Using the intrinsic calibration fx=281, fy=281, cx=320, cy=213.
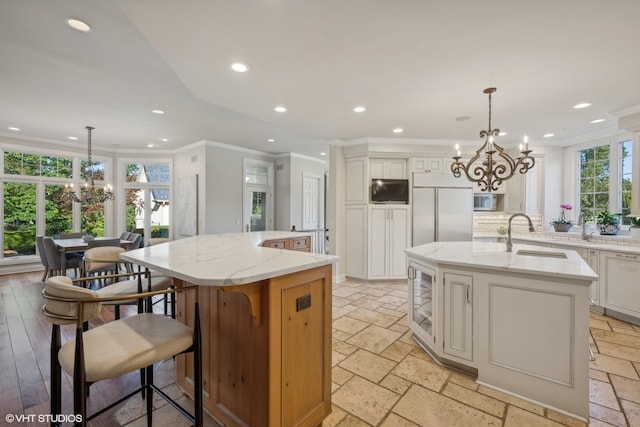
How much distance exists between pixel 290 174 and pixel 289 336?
5854 millimetres

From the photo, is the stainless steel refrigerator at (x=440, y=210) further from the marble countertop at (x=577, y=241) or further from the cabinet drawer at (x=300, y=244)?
the cabinet drawer at (x=300, y=244)

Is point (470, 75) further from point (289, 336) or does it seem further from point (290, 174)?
point (290, 174)

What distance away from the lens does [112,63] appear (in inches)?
109

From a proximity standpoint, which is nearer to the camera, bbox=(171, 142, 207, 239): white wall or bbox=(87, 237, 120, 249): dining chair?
bbox=(87, 237, 120, 249): dining chair

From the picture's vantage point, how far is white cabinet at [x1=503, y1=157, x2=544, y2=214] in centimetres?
509

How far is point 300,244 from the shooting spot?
4.38 meters

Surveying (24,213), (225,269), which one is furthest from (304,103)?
(24,213)

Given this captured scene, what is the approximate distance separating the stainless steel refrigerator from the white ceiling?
113 cm

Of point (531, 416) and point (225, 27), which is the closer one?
point (531, 416)

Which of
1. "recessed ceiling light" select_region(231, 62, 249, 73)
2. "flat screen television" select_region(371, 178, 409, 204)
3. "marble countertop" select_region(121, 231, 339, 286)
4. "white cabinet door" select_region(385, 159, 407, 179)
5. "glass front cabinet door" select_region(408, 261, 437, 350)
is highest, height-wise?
"recessed ceiling light" select_region(231, 62, 249, 73)

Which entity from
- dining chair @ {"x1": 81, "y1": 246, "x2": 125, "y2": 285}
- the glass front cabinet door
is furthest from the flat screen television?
dining chair @ {"x1": 81, "y1": 246, "x2": 125, "y2": 285}

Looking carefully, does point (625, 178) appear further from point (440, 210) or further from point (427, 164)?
point (427, 164)

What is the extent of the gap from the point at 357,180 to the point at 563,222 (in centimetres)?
351

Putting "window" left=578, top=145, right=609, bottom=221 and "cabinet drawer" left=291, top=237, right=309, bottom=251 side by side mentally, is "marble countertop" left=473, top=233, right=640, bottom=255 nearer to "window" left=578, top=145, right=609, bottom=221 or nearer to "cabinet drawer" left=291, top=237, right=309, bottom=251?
"window" left=578, top=145, right=609, bottom=221
